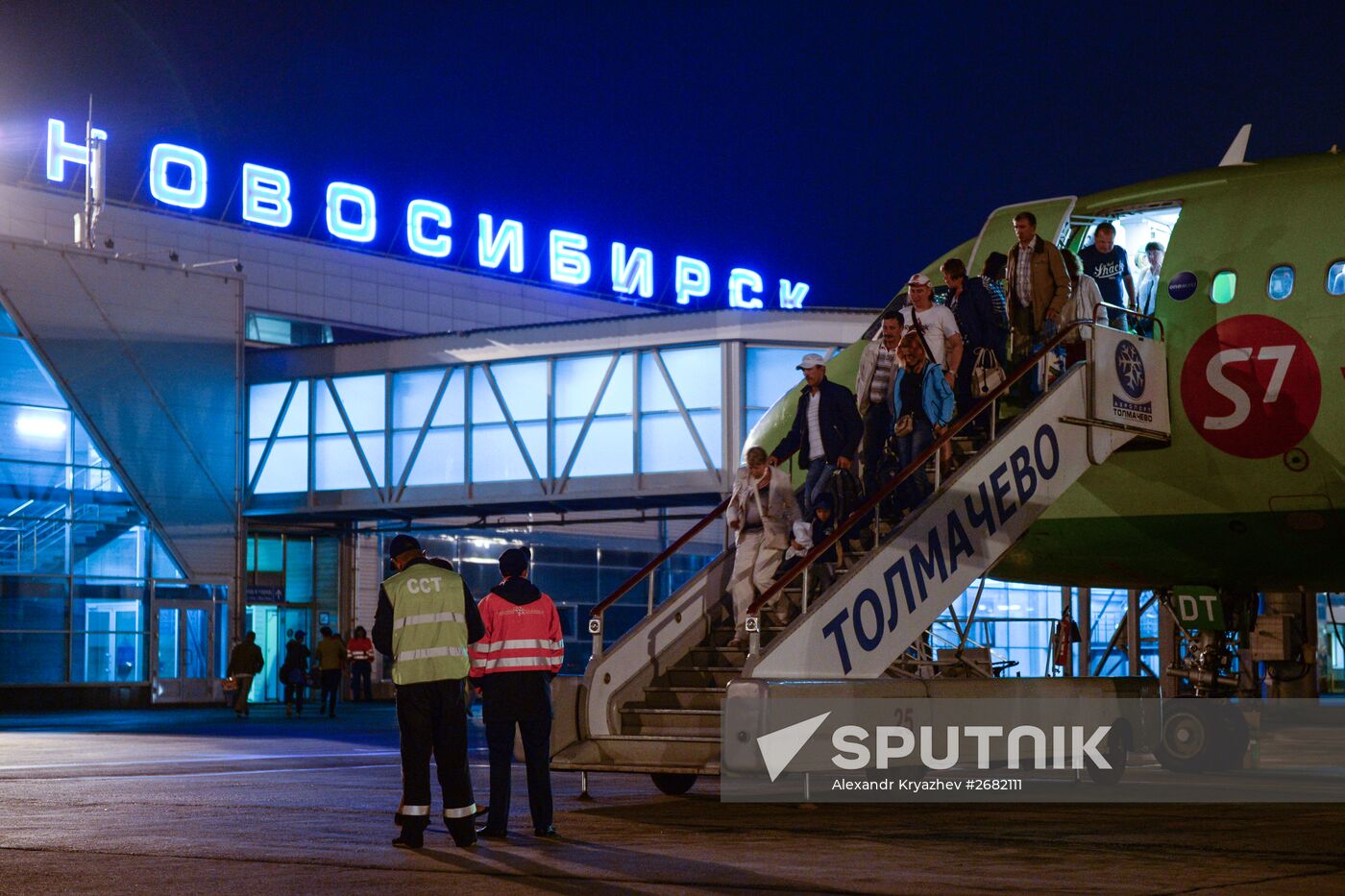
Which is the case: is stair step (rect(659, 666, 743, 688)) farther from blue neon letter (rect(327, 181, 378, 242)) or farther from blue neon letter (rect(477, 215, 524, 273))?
blue neon letter (rect(477, 215, 524, 273))

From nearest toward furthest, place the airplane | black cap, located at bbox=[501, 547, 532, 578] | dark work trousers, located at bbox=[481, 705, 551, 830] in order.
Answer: dark work trousers, located at bbox=[481, 705, 551, 830]
black cap, located at bbox=[501, 547, 532, 578]
the airplane

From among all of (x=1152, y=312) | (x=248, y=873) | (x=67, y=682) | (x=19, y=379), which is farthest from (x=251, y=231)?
(x=248, y=873)

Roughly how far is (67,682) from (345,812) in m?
27.7

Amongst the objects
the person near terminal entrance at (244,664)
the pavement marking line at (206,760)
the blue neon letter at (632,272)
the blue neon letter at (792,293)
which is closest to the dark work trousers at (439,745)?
the pavement marking line at (206,760)

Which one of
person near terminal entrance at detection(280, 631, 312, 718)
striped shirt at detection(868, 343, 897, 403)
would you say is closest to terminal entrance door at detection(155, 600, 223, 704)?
person near terminal entrance at detection(280, 631, 312, 718)

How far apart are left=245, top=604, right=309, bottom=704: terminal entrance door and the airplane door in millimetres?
33196

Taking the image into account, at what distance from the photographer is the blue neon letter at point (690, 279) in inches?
2416

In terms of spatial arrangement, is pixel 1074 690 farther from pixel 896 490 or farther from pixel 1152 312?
pixel 1152 312

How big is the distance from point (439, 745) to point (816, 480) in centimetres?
495

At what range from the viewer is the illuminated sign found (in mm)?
47250

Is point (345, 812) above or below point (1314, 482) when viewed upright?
below

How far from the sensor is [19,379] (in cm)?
3841

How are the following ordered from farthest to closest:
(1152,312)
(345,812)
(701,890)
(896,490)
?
(1152,312)
(896,490)
(345,812)
(701,890)

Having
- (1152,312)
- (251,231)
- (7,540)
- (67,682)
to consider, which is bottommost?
(67,682)
